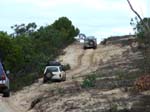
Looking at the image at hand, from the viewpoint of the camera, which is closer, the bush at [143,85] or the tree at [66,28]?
the bush at [143,85]

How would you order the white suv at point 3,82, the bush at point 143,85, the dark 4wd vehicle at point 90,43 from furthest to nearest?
the dark 4wd vehicle at point 90,43 < the white suv at point 3,82 < the bush at point 143,85

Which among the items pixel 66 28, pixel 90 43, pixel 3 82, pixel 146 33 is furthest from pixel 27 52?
pixel 146 33

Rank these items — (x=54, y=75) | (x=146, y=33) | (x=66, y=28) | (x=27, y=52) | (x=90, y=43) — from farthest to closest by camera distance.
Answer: (x=66, y=28) < (x=90, y=43) < (x=27, y=52) < (x=54, y=75) < (x=146, y=33)

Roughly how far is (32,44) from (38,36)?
30.0ft

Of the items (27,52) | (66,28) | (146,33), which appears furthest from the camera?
(66,28)

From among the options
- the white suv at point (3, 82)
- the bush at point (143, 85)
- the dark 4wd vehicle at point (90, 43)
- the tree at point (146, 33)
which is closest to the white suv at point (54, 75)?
the tree at point (146, 33)

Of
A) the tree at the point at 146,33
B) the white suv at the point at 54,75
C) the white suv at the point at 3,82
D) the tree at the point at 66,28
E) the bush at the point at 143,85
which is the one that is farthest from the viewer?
the tree at the point at 66,28

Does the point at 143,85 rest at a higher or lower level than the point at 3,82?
lower

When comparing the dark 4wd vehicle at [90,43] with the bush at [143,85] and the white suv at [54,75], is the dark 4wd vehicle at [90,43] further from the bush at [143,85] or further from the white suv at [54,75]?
Result: the bush at [143,85]

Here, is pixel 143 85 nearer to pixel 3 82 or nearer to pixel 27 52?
pixel 3 82

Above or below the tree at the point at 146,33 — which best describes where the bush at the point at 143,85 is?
Result: below

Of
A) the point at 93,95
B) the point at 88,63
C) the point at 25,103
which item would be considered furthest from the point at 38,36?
the point at 93,95

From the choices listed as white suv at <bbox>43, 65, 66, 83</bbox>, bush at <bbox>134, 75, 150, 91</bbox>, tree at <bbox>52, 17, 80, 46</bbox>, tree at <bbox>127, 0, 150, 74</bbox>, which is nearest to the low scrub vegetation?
white suv at <bbox>43, 65, 66, 83</bbox>

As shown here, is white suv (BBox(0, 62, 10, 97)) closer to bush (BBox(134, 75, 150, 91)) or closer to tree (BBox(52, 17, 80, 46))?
bush (BBox(134, 75, 150, 91))
